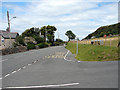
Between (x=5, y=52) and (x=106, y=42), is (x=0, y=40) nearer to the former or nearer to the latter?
(x=5, y=52)

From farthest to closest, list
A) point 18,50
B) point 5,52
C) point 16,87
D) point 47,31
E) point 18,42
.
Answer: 1. point 47,31
2. point 18,42
3. point 18,50
4. point 5,52
5. point 16,87

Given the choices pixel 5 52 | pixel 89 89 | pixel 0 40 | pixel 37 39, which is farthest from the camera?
pixel 37 39

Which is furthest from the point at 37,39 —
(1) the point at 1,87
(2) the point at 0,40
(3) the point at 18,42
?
(1) the point at 1,87

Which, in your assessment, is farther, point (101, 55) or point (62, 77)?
point (101, 55)

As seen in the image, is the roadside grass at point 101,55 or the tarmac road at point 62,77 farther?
the roadside grass at point 101,55

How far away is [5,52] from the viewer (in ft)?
104

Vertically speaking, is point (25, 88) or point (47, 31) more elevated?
point (47, 31)

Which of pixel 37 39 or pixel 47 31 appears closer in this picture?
pixel 37 39

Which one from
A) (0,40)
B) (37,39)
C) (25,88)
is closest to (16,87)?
(25,88)

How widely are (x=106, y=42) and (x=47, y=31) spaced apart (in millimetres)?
66575

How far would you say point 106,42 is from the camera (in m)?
32.5

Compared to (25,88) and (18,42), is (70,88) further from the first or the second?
(18,42)

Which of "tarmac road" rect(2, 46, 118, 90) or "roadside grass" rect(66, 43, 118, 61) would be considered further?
"roadside grass" rect(66, 43, 118, 61)

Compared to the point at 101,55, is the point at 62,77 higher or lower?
lower
